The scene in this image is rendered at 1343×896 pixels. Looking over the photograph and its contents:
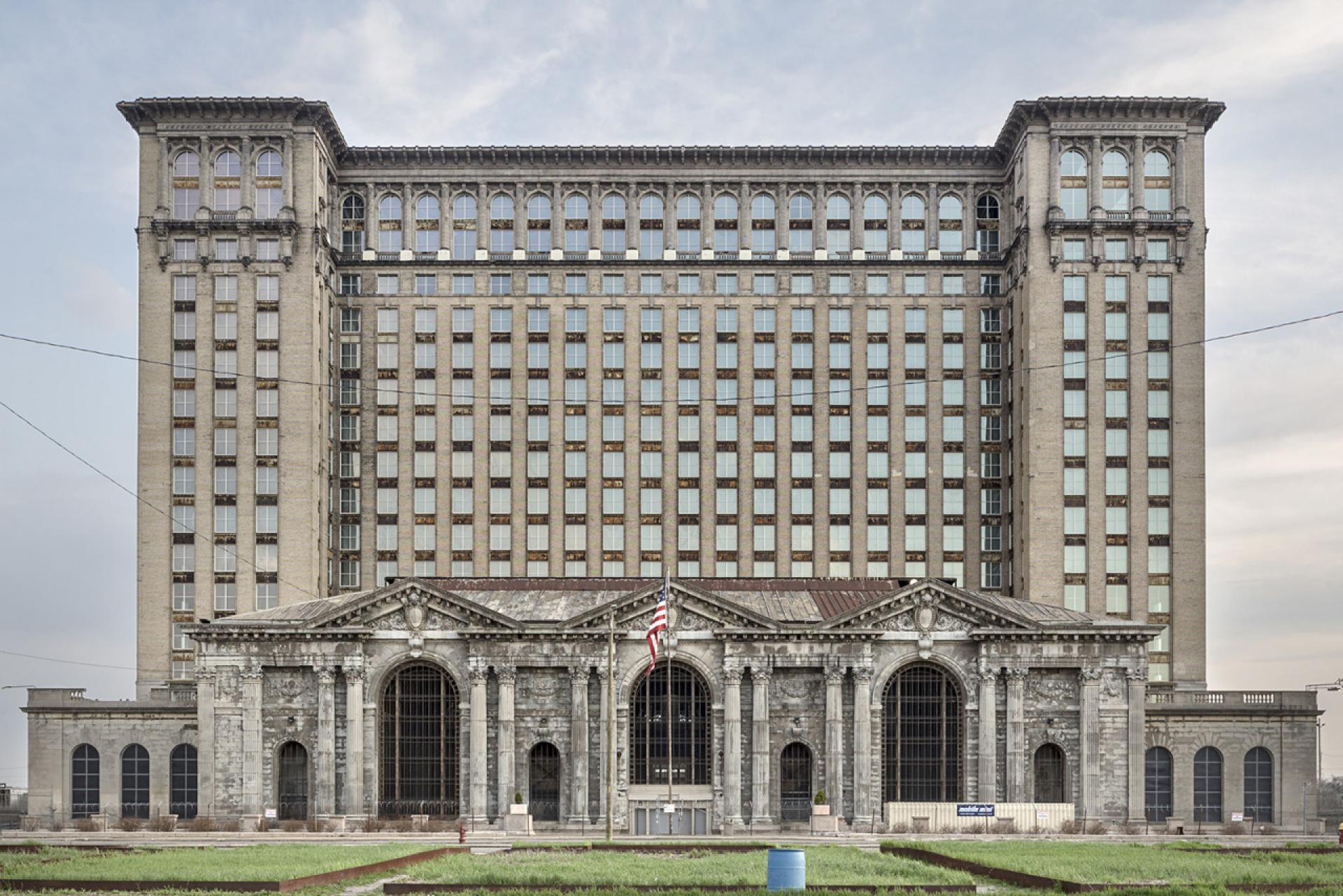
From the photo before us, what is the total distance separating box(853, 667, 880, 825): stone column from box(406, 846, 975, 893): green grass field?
28.0 metres

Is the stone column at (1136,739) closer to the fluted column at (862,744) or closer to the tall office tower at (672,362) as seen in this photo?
the fluted column at (862,744)

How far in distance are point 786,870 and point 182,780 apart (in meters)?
71.0

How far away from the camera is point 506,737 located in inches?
3620

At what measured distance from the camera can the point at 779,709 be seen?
305ft

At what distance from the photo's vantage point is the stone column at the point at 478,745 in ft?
300

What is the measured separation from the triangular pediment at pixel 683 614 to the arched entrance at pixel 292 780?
59.8ft

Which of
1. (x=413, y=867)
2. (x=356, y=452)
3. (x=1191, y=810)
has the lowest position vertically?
(x=1191, y=810)

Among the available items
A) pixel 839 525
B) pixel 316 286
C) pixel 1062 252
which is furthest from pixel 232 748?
pixel 1062 252

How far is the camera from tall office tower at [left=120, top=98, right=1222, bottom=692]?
118 m

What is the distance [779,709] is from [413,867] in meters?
39.6

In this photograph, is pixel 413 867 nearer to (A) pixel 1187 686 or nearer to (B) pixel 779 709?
(B) pixel 779 709

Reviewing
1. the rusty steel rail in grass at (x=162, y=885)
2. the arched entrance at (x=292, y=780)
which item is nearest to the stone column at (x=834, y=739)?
the arched entrance at (x=292, y=780)

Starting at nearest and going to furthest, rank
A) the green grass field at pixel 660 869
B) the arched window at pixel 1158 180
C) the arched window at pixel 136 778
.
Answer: the green grass field at pixel 660 869, the arched window at pixel 136 778, the arched window at pixel 1158 180

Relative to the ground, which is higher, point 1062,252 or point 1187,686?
point 1062,252
